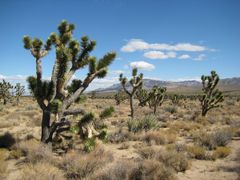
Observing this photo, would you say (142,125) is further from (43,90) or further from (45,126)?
(43,90)

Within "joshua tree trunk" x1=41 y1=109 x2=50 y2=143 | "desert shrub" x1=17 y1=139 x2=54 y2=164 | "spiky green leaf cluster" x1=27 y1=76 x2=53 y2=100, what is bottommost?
"desert shrub" x1=17 y1=139 x2=54 y2=164

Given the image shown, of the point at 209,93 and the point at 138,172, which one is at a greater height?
the point at 209,93

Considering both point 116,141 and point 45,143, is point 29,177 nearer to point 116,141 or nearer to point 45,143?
point 45,143

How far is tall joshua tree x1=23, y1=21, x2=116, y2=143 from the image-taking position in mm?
8328

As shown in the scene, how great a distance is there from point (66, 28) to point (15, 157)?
4897 millimetres

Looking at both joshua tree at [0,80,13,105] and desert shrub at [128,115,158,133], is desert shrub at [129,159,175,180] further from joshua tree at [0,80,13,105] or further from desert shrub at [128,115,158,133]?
joshua tree at [0,80,13,105]

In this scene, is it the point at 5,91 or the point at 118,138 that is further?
the point at 5,91

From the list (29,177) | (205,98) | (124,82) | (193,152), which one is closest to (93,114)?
(29,177)

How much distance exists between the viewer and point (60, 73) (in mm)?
8133

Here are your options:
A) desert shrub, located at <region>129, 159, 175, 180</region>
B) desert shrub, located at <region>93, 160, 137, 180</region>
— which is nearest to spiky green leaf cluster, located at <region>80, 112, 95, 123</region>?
desert shrub, located at <region>93, 160, 137, 180</region>

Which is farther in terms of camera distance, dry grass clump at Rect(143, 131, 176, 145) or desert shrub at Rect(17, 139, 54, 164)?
dry grass clump at Rect(143, 131, 176, 145)

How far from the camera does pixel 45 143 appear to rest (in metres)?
8.30

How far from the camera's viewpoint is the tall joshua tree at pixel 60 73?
328 inches

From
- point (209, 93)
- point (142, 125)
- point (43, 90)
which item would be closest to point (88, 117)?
point (43, 90)
